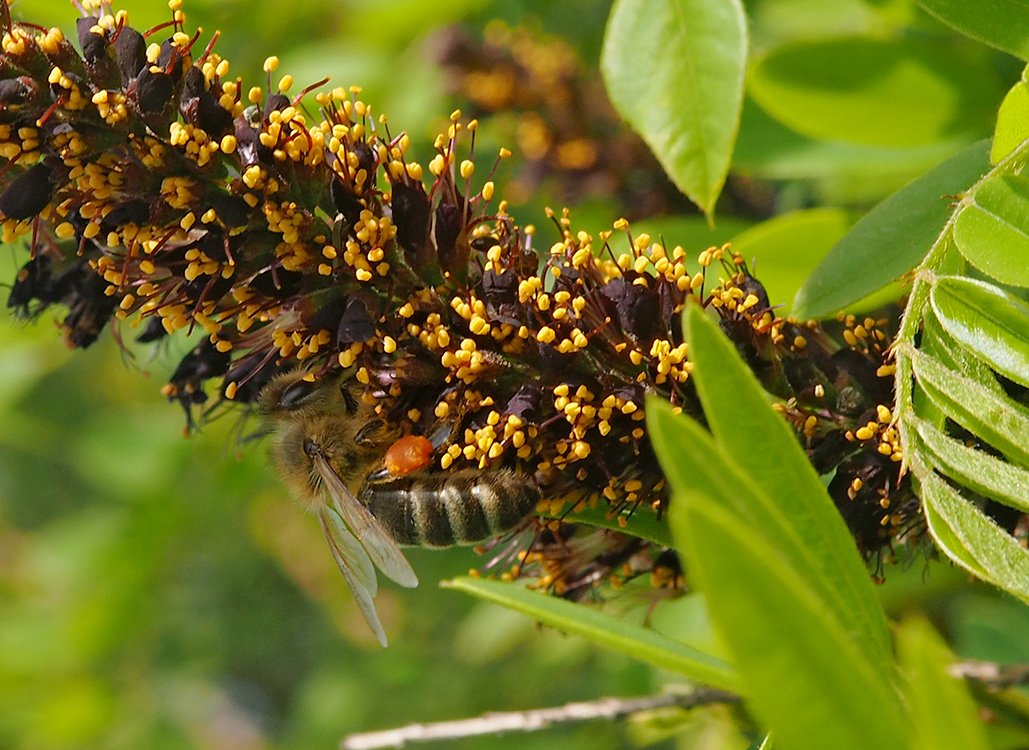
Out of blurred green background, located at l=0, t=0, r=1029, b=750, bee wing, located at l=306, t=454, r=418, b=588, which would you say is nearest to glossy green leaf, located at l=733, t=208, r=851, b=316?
blurred green background, located at l=0, t=0, r=1029, b=750

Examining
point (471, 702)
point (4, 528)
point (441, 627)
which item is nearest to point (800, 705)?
point (471, 702)

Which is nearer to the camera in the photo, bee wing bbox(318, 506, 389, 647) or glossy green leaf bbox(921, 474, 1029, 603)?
glossy green leaf bbox(921, 474, 1029, 603)

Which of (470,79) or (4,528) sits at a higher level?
(470,79)

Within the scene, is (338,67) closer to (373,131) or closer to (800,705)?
(373,131)

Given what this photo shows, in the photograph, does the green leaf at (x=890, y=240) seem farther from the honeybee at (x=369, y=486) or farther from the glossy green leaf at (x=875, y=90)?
the glossy green leaf at (x=875, y=90)

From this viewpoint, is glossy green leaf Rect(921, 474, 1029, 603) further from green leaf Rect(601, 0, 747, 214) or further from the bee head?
the bee head
